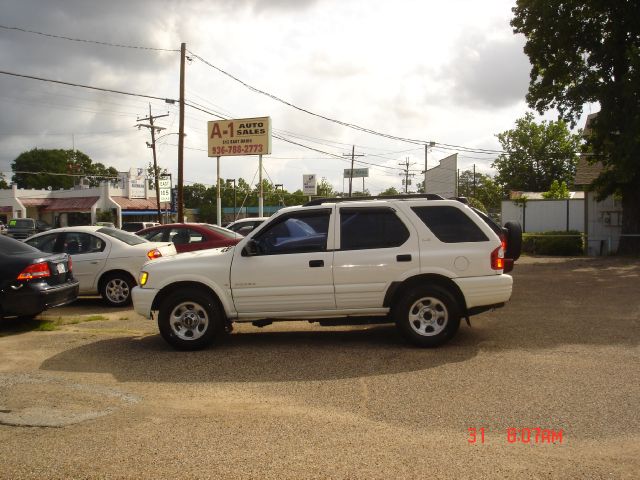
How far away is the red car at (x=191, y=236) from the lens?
39.4 ft

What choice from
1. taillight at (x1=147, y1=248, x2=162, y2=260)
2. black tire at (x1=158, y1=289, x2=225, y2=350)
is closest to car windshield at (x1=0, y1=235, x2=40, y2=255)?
taillight at (x1=147, y1=248, x2=162, y2=260)

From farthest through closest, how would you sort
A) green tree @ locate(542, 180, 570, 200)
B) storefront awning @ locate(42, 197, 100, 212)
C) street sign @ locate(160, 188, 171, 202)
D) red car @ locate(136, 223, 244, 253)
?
1. storefront awning @ locate(42, 197, 100, 212)
2. street sign @ locate(160, 188, 171, 202)
3. green tree @ locate(542, 180, 570, 200)
4. red car @ locate(136, 223, 244, 253)

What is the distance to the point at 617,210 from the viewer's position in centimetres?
2323

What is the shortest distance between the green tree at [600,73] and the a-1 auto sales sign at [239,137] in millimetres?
14385

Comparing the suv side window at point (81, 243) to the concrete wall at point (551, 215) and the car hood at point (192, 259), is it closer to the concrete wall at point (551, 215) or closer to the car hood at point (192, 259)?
the car hood at point (192, 259)

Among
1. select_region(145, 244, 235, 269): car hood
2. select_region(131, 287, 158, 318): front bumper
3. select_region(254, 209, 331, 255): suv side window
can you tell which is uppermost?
select_region(254, 209, 331, 255): suv side window

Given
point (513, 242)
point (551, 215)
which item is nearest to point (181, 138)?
point (513, 242)

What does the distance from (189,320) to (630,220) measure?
18.8 metres

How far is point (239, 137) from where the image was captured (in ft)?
103

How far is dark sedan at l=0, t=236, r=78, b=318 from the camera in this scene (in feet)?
25.8

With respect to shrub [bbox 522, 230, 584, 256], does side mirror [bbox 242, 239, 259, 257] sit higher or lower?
higher

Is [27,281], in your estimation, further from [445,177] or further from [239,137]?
[445,177]

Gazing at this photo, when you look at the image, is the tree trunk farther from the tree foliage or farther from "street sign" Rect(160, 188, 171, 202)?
the tree foliage

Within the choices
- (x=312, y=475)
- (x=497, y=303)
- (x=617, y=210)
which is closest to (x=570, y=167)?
(x=617, y=210)
